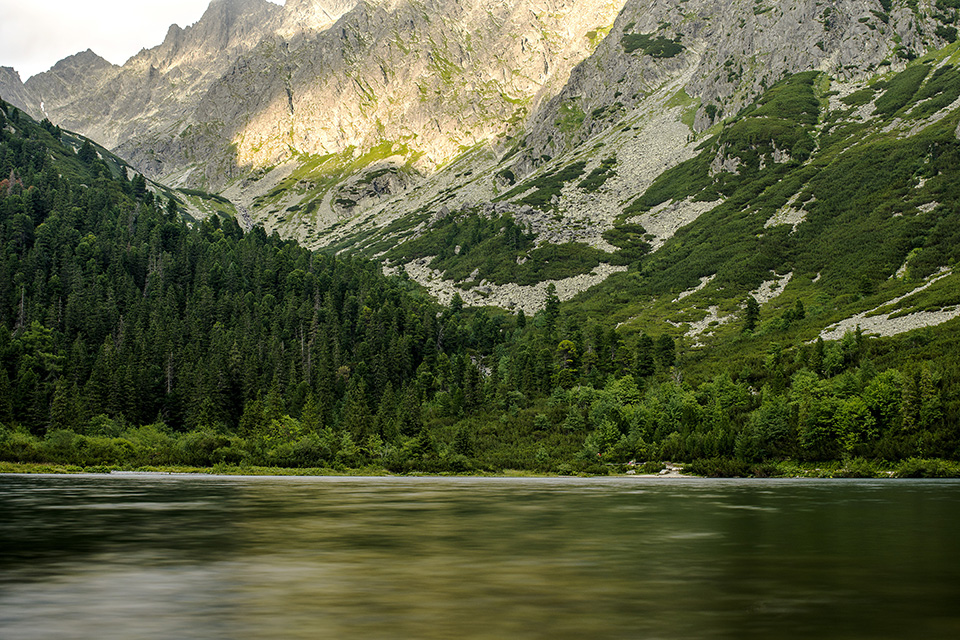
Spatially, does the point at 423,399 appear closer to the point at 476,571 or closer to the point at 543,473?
the point at 543,473

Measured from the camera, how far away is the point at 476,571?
29031 mm

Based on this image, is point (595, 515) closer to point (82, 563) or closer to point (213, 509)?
point (213, 509)

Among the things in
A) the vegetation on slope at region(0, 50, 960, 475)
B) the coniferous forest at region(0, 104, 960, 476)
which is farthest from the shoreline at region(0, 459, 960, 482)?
the vegetation on slope at region(0, 50, 960, 475)

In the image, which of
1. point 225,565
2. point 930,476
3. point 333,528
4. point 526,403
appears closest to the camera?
point 225,565

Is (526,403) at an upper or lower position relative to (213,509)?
→ upper

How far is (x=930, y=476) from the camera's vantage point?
100375 mm

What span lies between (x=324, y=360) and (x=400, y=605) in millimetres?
162172

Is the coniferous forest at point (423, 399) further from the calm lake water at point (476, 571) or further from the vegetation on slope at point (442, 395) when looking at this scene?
the calm lake water at point (476, 571)

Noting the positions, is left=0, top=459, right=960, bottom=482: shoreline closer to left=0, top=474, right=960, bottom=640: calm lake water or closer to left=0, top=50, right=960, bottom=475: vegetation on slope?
left=0, top=50, right=960, bottom=475: vegetation on slope

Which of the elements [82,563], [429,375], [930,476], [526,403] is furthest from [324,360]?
[82,563]

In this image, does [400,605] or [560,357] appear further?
[560,357]

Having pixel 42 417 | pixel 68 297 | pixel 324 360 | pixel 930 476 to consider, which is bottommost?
pixel 930 476

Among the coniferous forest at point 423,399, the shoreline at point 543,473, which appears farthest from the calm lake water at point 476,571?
the coniferous forest at point 423,399

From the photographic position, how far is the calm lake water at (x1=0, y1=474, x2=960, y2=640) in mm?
20156
